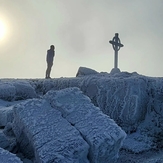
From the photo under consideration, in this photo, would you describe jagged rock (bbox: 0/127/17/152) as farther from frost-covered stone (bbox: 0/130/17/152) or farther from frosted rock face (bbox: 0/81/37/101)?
frosted rock face (bbox: 0/81/37/101)

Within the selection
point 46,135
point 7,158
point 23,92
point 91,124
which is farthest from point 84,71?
point 7,158

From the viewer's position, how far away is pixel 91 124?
8.47ft

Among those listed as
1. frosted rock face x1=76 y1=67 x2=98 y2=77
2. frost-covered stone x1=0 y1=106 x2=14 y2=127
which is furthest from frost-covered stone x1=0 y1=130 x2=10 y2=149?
frosted rock face x1=76 y1=67 x2=98 y2=77

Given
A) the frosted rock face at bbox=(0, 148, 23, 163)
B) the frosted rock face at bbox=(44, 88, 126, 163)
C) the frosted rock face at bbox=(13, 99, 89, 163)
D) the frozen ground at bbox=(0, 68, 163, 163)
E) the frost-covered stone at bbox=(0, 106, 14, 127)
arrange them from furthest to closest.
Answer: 1. the frost-covered stone at bbox=(0, 106, 14, 127)
2. the frozen ground at bbox=(0, 68, 163, 163)
3. the frosted rock face at bbox=(44, 88, 126, 163)
4. the frosted rock face at bbox=(13, 99, 89, 163)
5. the frosted rock face at bbox=(0, 148, 23, 163)

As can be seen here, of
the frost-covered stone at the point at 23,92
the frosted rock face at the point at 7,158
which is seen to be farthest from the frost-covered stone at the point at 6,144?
the frost-covered stone at the point at 23,92

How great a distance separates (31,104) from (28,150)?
0.51 m

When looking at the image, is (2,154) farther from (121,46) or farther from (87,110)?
(121,46)

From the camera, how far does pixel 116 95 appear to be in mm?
4473

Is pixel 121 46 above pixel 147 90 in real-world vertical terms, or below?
above

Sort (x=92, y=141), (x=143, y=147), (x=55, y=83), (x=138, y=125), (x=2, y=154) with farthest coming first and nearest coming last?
(x=55, y=83), (x=138, y=125), (x=143, y=147), (x=92, y=141), (x=2, y=154)

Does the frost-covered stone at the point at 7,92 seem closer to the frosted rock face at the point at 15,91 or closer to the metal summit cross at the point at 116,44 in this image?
the frosted rock face at the point at 15,91

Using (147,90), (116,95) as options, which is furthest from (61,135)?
(147,90)

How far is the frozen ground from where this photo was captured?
2.56 m

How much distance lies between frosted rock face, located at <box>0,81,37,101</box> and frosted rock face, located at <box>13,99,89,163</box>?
88.1 inches
